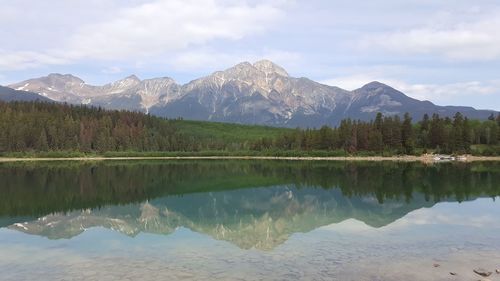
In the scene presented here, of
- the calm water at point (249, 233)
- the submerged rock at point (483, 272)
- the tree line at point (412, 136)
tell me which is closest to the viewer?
the submerged rock at point (483, 272)

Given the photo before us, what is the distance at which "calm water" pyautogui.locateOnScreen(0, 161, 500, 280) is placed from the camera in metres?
25.1

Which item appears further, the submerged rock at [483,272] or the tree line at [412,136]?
the tree line at [412,136]

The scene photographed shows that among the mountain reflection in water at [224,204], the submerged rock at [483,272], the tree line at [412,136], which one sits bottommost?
the mountain reflection in water at [224,204]

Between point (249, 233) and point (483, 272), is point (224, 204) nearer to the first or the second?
point (249, 233)

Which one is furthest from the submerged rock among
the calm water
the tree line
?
the tree line

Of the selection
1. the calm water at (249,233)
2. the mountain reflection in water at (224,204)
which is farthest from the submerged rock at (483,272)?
the mountain reflection in water at (224,204)

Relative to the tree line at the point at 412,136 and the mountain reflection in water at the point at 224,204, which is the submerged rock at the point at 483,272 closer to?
the mountain reflection in water at the point at 224,204

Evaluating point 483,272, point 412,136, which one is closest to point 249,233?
point 483,272

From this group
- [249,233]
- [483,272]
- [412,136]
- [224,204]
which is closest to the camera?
[483,272]

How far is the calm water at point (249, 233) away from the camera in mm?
25078

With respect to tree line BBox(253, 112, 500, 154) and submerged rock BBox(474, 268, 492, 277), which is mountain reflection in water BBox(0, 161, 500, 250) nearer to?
submerged rock BBox(474, 268, 492, 277)

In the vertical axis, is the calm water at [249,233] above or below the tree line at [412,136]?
below

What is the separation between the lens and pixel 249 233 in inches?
1460

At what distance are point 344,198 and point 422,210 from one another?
12109 millimetres
